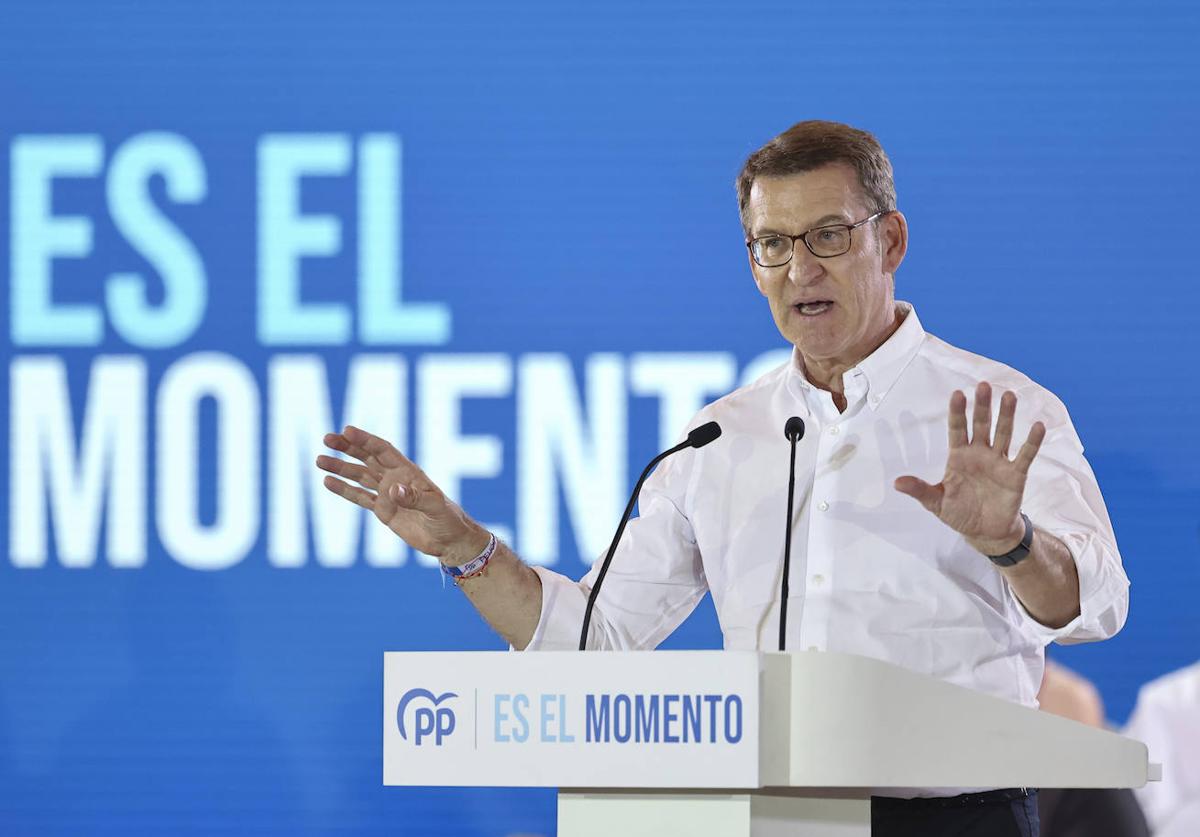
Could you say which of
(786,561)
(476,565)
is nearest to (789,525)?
(786,561)

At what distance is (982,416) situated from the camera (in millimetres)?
1677

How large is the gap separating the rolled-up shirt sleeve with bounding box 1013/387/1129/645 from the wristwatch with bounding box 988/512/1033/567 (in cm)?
13

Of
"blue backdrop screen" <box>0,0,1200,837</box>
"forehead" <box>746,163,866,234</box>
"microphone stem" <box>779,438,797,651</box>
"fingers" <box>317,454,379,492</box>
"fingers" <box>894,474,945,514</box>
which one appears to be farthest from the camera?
"blue backdrop screen" <box>0,0,1200,837</box>

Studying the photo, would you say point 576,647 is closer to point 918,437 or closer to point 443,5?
point 918,437

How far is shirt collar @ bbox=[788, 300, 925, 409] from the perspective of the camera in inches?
83.7

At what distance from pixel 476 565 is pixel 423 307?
1412mm

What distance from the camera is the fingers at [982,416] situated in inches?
65.4

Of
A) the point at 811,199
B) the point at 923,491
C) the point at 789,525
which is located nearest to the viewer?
the point at 923,491

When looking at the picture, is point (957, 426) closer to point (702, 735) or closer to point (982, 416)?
point (982, 416)

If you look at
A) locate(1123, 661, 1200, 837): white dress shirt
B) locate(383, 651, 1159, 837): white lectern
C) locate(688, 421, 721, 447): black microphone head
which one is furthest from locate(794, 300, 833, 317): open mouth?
locate(1123, 661, 1200, 837): white dress shirt

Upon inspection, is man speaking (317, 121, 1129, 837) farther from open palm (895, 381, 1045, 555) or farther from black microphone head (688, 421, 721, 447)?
black microphone head (688, 421, 721, 447)

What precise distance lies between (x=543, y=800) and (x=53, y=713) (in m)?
1.11

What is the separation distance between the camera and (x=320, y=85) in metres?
3.46

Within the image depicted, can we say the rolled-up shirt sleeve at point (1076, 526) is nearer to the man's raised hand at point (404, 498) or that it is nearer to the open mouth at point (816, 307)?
the open mouth at point (816, 307)
